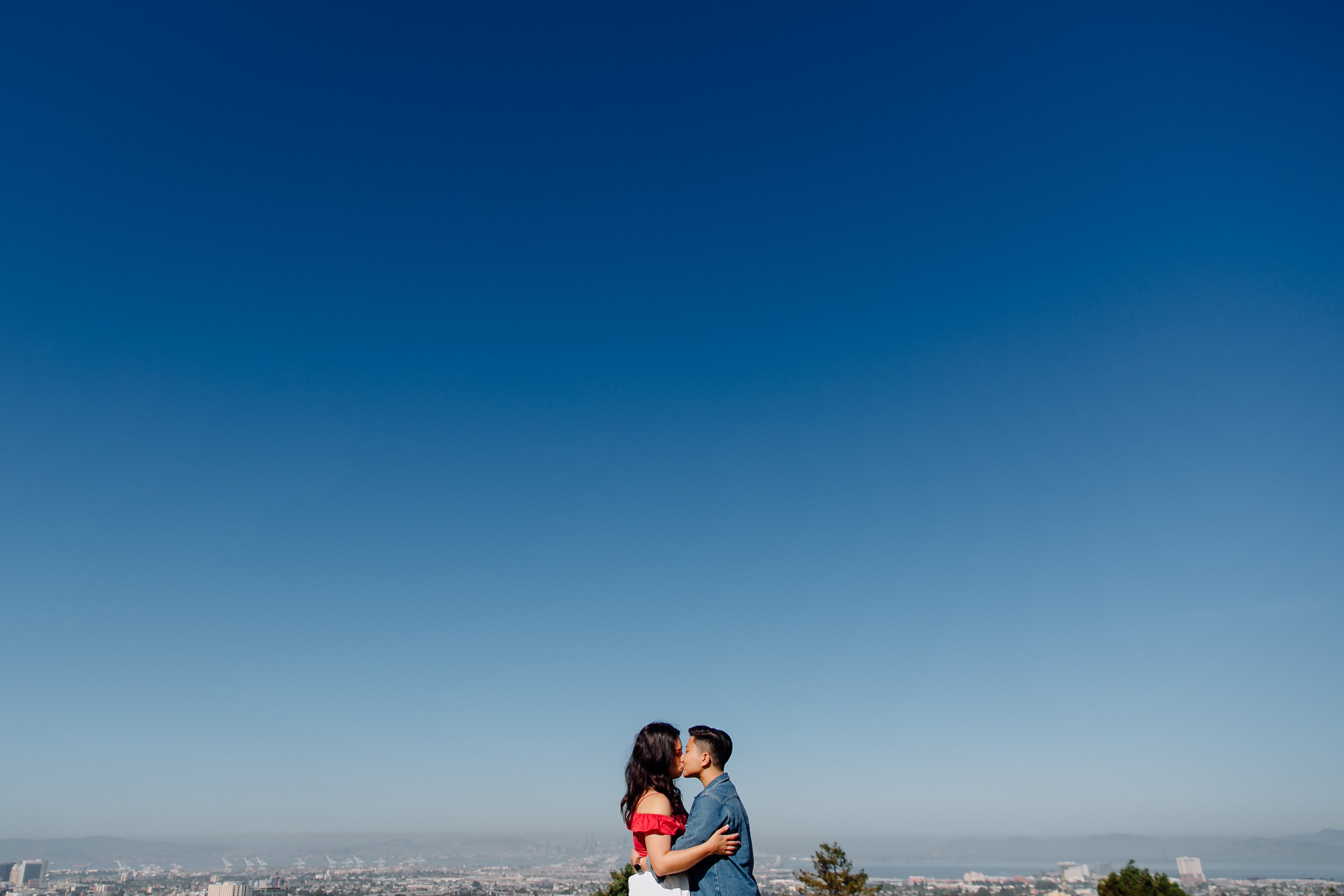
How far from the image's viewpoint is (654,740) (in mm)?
4238

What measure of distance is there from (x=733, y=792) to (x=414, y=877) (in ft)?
498

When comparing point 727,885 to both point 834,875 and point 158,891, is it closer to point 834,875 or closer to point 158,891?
point 834,875

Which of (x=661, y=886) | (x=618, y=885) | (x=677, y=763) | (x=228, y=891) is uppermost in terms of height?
(x=677, y=763)

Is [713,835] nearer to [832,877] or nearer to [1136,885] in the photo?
[832,877]

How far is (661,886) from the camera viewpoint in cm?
393

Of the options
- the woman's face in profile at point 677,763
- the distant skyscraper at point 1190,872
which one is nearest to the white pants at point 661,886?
the woman's face in profile at point 677,763

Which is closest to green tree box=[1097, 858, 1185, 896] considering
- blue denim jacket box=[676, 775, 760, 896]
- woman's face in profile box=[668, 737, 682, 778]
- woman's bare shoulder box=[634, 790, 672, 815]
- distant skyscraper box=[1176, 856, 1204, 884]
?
blue denim jacket box=[676, 775, 760, 896]

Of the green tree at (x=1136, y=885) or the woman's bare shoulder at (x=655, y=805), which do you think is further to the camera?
the green tree at (x=1136, y=885)

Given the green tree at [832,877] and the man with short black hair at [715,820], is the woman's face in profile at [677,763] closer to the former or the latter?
the man with short black hair at [715,820]

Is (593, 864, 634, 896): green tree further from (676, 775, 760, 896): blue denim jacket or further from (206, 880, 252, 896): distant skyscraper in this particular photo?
(206, 880, 252, 896): distant skyscraper

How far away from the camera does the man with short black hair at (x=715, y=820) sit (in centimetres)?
392

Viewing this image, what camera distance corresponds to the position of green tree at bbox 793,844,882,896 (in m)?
28.7

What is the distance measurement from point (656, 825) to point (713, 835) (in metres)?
0.31

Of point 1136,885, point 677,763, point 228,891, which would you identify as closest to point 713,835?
point 677,763
